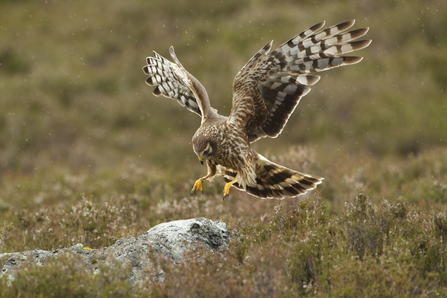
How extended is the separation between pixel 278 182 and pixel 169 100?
11.2 metres

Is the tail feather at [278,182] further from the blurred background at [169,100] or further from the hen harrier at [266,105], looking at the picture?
the blurred background at [169,100]

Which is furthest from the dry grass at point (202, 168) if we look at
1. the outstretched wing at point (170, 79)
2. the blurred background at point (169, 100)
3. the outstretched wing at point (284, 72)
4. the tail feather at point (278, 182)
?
the outstretched wing at point (170, 79)

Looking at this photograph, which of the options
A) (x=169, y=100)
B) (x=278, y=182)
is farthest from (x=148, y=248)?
(x=169, y=100)

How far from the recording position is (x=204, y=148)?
536 cm

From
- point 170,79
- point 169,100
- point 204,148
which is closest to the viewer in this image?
point 204,148

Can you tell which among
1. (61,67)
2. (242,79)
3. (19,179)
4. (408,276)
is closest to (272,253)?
(408,276)

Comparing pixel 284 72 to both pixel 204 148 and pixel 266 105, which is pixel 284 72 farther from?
pixel 204 148

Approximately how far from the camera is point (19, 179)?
11648 millimetres

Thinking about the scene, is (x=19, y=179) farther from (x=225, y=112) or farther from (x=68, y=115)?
(x=225, y=112)

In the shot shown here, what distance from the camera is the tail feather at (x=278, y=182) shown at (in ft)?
19.3

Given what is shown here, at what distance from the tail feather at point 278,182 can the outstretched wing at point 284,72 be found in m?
0.53

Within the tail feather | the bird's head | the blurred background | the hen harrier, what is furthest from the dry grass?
the bird's head

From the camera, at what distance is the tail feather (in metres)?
5.88

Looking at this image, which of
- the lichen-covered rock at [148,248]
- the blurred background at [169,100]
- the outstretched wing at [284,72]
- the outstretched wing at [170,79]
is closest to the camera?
the lichen-covered rock at [148,248]
